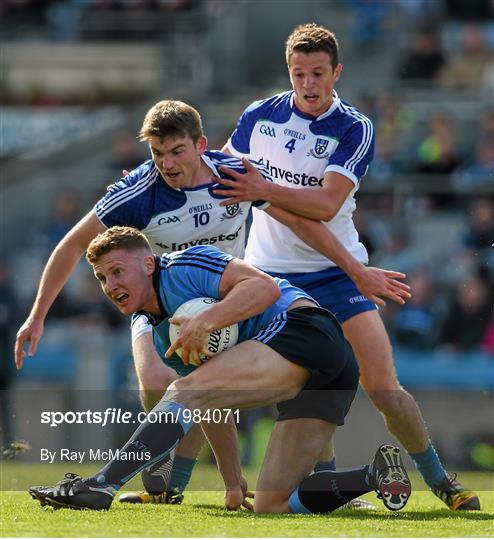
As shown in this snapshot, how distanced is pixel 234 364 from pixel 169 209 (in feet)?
4.10

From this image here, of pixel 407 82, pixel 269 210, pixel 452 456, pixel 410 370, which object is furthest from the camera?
pixel 407 82

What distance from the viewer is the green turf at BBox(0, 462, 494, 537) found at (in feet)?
19.3

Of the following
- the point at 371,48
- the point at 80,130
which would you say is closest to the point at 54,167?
the point at 80,130

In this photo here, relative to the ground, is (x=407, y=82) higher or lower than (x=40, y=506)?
higher

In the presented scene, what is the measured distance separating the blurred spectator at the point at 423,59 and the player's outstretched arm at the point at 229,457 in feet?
37.5

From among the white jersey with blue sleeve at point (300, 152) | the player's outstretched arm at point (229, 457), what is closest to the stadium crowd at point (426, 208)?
the white jersey with blue sleeve at point (300, 152)

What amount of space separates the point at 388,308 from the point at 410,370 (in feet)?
2.16

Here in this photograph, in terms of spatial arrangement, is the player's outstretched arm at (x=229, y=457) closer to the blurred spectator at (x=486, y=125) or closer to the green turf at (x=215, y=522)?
the green turf at (x=215, y=522)

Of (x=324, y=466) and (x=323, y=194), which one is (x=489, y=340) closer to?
(x=324, y=466)

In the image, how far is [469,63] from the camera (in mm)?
18297

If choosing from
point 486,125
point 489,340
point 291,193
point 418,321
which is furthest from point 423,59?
point 291,193

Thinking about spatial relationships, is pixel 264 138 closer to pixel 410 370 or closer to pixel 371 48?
pixel 410 370

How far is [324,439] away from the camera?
23.5 feet

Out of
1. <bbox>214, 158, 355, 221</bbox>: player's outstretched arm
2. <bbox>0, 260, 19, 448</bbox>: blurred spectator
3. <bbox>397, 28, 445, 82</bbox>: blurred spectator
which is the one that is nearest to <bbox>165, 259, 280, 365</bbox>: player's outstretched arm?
<bbox>214, 158, 355, 221</bbox>: player's outstretched arm
